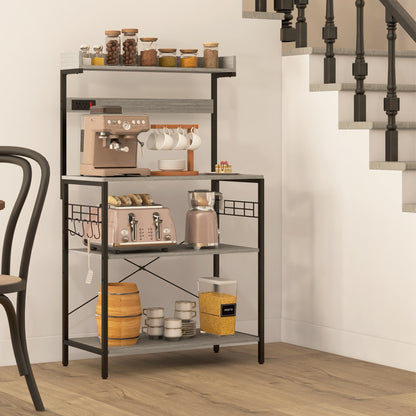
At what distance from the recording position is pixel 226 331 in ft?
15.1

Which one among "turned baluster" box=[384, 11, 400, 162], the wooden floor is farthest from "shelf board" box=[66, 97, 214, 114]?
the wooden floor

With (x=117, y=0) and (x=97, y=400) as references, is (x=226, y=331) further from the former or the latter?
(x=117, y=0)

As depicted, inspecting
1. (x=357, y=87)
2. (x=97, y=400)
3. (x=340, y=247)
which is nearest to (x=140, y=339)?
(x=97, y=400)

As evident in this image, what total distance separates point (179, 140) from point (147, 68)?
35 centimetres

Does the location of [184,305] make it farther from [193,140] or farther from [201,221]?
[193,140]

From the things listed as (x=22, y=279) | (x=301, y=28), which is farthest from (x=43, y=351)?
(x=301, y=28)

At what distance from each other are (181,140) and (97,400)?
1261 mm

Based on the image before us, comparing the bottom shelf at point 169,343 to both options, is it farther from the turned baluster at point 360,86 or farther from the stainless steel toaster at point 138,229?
the turned baluster at point 360,86

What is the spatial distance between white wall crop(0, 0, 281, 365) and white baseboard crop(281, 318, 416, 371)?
15 centimetres

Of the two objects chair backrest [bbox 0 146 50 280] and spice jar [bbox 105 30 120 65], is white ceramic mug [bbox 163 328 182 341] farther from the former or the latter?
spice jar [bbox 105 30 120 65]

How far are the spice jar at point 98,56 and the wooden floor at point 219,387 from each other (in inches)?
53.8

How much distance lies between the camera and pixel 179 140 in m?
4.48

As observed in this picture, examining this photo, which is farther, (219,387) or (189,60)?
(189,60)

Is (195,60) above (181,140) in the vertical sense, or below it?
above
